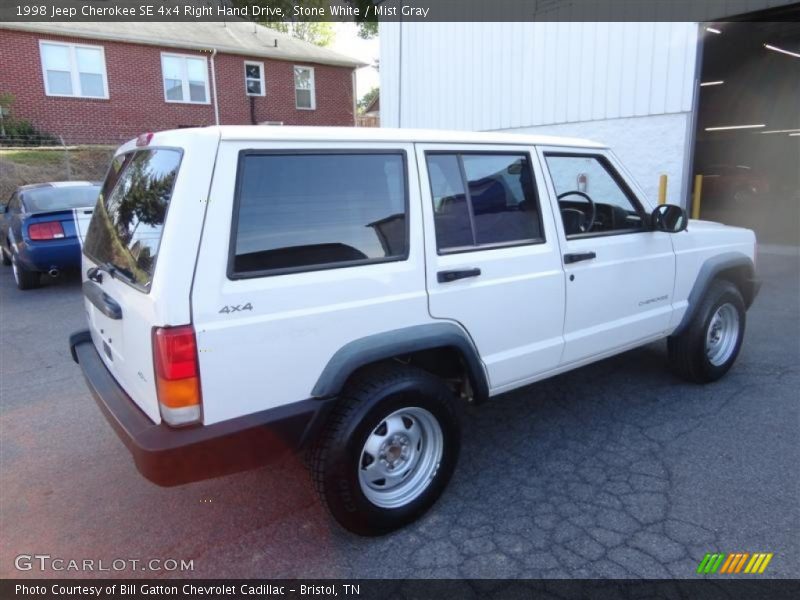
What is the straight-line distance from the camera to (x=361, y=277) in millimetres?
2582

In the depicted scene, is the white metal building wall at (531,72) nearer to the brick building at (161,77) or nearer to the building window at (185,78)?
the brick building at (161,77)

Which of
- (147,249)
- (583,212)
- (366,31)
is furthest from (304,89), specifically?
(147,249)

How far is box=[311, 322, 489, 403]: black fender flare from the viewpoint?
249cm

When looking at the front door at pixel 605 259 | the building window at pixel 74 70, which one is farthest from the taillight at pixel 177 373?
the building window at pixel 74 70

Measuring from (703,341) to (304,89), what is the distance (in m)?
22.0

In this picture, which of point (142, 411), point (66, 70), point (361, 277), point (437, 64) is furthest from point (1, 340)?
point (66, 70)

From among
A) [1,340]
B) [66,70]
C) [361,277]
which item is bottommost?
[1,340]

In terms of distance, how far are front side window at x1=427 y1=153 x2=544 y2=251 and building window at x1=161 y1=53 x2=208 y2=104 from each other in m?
20.1

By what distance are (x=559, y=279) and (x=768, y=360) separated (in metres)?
2.95

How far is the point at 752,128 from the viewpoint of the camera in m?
19.6

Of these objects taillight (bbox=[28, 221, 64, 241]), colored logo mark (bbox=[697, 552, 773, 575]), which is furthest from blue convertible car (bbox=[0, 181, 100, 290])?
colored logo mark (bbox=[697, 552, 773, 575])

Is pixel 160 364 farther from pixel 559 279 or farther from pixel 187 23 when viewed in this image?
pixel 187 23

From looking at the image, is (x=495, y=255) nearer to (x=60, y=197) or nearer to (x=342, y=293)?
(x=342, y=293)

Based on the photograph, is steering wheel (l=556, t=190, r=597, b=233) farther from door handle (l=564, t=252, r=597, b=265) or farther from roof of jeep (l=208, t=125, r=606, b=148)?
roof of jeep (l=208, t=125, r=606, b=148)
